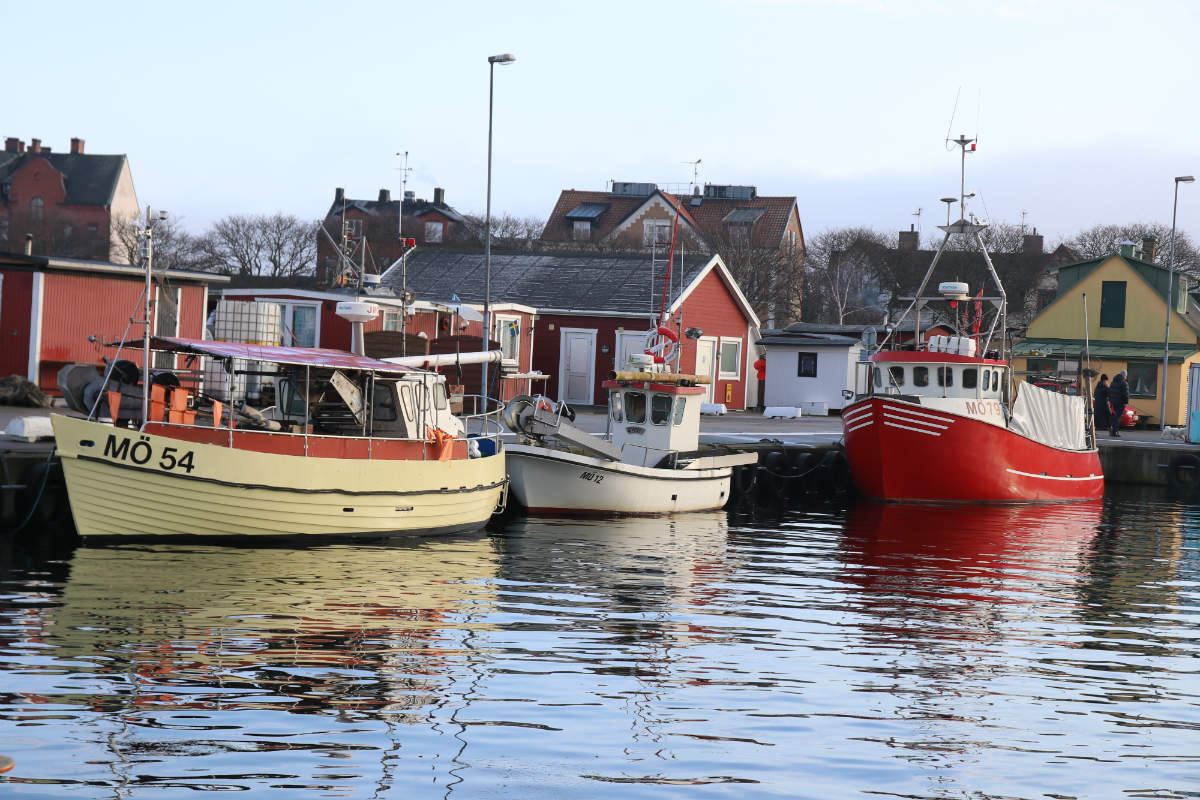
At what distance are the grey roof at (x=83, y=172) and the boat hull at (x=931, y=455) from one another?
234 ft

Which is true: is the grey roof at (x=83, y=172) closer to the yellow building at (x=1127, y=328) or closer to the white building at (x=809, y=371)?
the white building at (x=809, y=371)

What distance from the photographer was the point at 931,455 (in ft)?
97.3

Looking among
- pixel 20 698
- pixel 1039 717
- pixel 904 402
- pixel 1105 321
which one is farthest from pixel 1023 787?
pixel 1105 321

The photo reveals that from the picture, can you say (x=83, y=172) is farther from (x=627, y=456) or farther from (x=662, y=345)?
(x=627, y=456)

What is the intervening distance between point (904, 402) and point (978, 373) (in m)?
2.47

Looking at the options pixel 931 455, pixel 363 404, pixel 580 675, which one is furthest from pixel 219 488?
pixel 931 455

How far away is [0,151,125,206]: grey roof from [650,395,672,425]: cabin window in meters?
72.0

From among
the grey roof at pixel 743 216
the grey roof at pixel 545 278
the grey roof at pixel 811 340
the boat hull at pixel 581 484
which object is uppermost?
the grey roof at pixel 743 216

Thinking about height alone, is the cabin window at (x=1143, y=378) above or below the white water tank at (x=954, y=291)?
below

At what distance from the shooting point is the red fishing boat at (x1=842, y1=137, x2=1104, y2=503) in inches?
1164

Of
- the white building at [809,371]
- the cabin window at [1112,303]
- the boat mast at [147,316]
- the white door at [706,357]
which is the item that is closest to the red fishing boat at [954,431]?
the white door at [706,357]

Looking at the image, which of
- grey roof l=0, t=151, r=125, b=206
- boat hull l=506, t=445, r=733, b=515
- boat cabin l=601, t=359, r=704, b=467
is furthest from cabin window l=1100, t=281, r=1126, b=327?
grey roof l=0, t=151, r=125, b=206

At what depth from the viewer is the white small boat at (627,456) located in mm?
24094

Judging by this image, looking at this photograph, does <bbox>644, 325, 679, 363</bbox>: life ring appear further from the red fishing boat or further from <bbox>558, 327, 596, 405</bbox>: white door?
<bbox>558, 327, 596, 405</bbox>: white door
